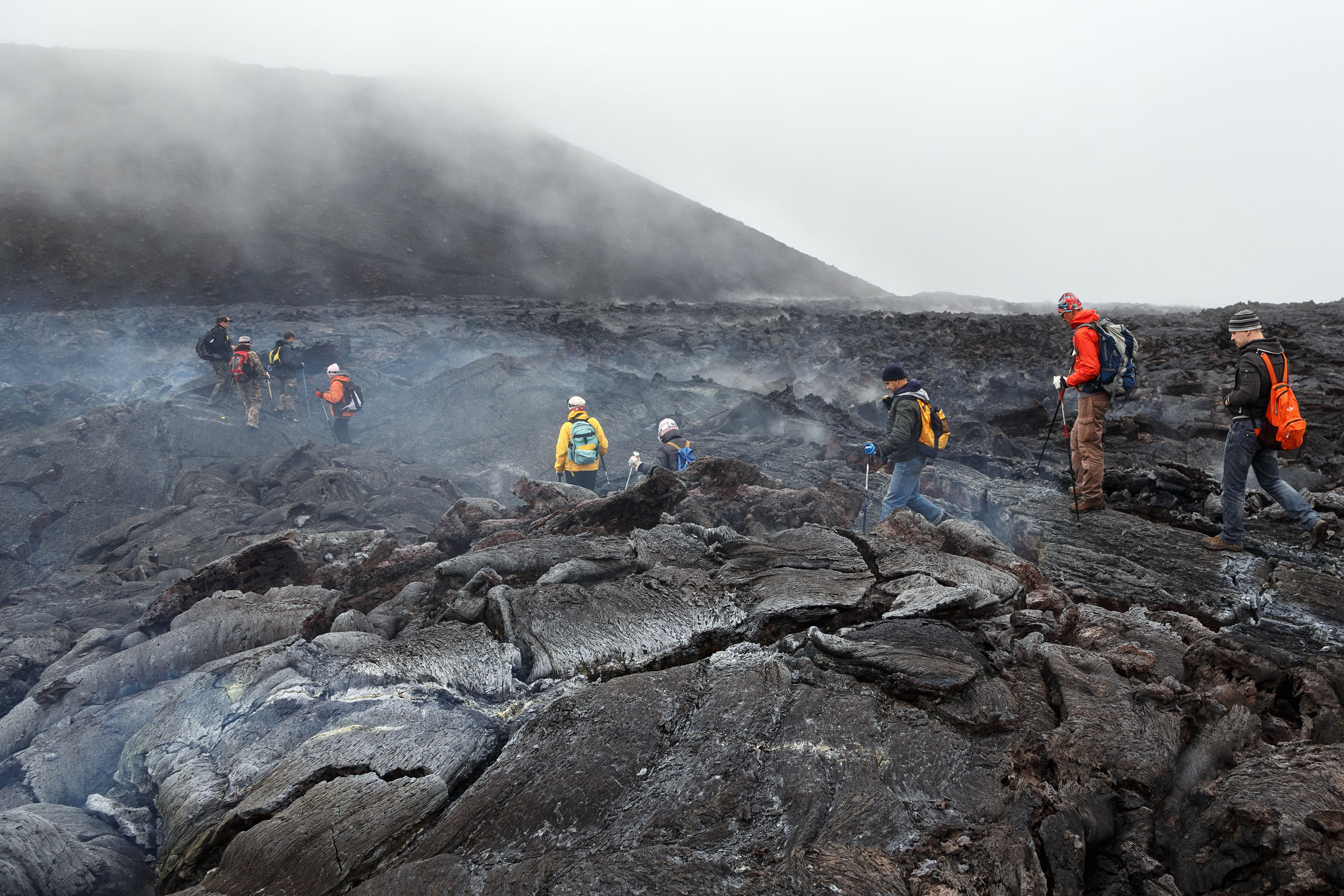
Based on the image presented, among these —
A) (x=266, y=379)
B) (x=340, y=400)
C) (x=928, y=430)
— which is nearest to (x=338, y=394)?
A: (x=340, y=400)

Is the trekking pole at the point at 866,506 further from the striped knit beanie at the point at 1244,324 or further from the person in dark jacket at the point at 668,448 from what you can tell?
the striped knit beanie at the point at 1244,324

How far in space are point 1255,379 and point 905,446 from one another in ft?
10.3

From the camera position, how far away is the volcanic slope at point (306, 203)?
34.0m

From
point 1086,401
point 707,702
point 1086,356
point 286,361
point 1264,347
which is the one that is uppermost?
point 1264,347

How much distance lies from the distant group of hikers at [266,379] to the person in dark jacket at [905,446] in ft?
40.5

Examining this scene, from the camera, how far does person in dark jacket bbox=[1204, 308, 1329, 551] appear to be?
6.51 m

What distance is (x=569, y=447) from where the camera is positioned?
1107 cm

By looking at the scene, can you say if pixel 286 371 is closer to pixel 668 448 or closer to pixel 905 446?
pixel 668 448

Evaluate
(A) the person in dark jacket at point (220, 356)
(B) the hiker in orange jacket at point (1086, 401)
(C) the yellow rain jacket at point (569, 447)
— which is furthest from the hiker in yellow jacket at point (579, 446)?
(A) the person in dark jacket at point (220, 356)

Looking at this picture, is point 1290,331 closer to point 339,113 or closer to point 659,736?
point 659,736

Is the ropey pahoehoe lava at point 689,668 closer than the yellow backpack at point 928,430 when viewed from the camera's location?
Yes

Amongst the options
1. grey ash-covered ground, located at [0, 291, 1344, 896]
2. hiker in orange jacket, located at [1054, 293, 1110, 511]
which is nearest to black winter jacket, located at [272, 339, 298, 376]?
grey ash-covered ground, located at [0, 291, 1344, 896]

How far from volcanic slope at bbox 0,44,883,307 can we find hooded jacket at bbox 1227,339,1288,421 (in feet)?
112

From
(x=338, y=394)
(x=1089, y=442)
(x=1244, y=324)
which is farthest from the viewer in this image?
(x=338, y=394)
